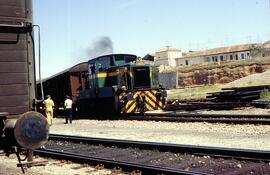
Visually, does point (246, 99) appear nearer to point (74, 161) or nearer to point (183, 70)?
point (74, 161)

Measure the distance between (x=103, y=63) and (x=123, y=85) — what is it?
6.01 ft

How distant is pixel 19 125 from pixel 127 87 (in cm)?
1445

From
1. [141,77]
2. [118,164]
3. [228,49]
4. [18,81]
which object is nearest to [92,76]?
[141,77]

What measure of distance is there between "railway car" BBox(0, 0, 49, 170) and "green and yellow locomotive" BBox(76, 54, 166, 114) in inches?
518

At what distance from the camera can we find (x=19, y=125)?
18.7 feet

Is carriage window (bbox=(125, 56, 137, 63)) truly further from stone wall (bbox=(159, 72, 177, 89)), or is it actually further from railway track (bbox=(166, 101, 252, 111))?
stone wall (bbox=(159, 72, 177, 89))

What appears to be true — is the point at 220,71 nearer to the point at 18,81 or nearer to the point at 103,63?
the point at 103,63

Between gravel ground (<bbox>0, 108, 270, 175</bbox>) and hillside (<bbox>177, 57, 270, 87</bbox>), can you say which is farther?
hillside (<bbox>177, 57, 270, 87</bbox>)

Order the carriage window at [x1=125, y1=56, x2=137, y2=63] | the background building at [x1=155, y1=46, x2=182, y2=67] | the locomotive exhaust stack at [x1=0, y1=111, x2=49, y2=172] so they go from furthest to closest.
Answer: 1. the background building at [x1=155, y1=46, x2=182, y2=67]
2. the carriage window at [x1=125, y1=56, x2=137, y2=63]
3. the locomotive exhaust stack at [x1=0, y1=111, x2=49, y2=172]

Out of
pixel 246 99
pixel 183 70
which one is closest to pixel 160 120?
pixel 246 99

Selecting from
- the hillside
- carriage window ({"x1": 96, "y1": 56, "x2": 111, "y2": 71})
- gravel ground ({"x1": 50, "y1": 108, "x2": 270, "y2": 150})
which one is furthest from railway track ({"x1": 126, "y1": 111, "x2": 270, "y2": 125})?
the hillside

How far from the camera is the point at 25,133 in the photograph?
5723 millimetres

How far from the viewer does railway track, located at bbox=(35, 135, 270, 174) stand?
7.31m

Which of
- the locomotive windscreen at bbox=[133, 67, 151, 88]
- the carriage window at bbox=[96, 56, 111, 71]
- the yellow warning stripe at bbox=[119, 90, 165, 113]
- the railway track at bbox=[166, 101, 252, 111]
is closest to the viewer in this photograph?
the yellow warning stripe at bbox=[119, 90, 165, 113]
